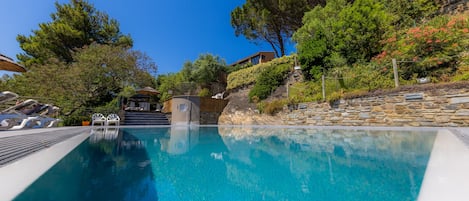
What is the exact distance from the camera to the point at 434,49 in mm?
7727

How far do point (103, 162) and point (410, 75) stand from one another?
36.5 feet

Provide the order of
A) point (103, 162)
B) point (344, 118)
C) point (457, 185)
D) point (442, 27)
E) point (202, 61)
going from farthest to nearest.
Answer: point (202, 61) < point (344, 118) < point (442, 27) < point (103, 162) < point (457, 185)

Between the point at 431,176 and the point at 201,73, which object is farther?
the point at 201,73

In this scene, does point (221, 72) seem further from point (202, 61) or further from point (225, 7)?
point (225, 7)

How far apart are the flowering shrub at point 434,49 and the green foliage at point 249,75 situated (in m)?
8.05

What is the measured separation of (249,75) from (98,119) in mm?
12308

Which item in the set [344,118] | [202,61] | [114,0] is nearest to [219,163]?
[344,118]

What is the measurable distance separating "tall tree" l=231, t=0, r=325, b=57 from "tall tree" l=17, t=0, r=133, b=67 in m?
13.6

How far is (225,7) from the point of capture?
24828mm

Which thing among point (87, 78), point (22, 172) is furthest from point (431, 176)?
point (87, 78)

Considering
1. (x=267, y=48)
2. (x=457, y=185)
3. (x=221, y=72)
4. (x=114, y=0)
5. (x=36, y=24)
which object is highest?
(x=114, y=0)

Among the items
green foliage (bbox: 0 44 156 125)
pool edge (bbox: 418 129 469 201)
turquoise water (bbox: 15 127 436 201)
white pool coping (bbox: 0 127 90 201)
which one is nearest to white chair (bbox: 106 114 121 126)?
green foliage (bbox: 0 44 156 125)

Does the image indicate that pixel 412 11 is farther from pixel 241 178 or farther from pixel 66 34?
pixel 66 34

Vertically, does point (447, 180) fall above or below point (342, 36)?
below
